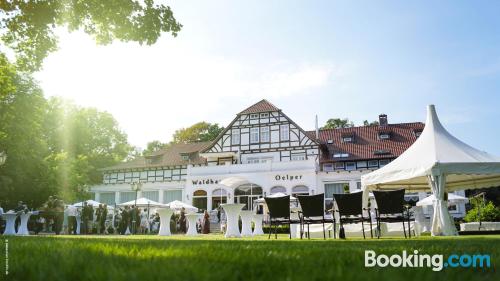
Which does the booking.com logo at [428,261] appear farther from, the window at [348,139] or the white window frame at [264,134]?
the window at [348,139]

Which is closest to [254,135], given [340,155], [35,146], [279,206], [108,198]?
[340,155]

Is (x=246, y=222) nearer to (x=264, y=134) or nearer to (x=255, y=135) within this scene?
(x=264, y=134)

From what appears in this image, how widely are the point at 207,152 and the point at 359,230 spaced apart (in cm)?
2449

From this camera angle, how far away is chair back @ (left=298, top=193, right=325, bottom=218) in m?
10.0

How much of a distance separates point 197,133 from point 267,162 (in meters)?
18.9

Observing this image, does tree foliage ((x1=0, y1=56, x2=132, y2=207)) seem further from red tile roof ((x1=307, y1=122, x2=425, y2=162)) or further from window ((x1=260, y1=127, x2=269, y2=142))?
red tile roof ((x1=307, y1=122, x2=425, y2=162))

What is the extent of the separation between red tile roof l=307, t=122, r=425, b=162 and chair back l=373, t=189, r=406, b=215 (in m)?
23.1

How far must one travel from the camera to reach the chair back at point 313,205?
A: 395 inches

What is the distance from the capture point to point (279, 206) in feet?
35.2

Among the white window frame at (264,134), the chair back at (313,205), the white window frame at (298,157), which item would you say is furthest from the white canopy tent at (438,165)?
the white window frame at (264,134)

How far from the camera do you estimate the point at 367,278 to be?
180 cm

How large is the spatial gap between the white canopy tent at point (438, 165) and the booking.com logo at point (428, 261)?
8.65 meters

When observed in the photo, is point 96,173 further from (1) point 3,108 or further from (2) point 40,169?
(1) point 3,108

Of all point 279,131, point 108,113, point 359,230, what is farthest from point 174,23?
point 108,113
